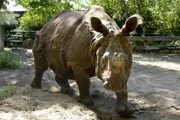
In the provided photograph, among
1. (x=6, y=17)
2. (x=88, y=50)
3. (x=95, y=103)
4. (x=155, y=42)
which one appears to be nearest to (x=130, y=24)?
(x=88, y=50)

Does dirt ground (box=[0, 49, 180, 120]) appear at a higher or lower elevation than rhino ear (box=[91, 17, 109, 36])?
lower

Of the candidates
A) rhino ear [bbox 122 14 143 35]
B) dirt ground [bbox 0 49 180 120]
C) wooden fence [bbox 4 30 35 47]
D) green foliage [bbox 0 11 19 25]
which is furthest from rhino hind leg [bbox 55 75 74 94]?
wooden fence [bbox 4 30 35 47]

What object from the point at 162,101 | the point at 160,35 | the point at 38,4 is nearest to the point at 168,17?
the point at 160,35

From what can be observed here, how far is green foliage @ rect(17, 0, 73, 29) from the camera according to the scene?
686 inches

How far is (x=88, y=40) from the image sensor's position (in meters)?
4.70

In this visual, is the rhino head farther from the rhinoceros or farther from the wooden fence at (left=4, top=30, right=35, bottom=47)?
the wooden fence at (left=4, top=30, right=35, bottom=47)

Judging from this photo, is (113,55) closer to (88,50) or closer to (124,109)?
(88,50)

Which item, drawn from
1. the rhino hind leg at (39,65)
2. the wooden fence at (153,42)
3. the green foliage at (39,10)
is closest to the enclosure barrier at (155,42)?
the wooden fence at (153,42)

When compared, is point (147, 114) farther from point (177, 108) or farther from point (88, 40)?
point (88, 40)

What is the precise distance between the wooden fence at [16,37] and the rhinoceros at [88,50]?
53.1 ft

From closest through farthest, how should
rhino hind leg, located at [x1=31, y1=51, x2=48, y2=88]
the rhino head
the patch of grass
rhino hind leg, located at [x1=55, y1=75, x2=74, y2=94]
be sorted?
1. the rhino head
2. the patch of grass
3. rhino hind leg, located at [x1=55, y1=75, x2=74, y2=94]
4. rhino hind leg, located at [x1=31, y1=51, x2=48, y2=88]

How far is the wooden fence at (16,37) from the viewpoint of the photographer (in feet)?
72.4

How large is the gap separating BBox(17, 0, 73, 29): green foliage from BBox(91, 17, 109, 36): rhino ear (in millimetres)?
13531

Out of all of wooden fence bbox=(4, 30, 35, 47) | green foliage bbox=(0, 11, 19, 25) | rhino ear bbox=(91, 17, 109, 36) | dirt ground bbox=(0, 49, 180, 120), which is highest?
rhino ear bbox=(91, 17, 109, 36)
